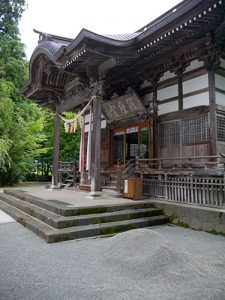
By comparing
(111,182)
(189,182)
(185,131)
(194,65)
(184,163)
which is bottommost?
(111,182)

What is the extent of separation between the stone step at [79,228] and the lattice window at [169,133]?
276 centimetres

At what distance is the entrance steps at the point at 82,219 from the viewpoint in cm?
506

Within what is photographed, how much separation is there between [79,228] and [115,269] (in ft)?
6.24

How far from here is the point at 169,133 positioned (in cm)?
841

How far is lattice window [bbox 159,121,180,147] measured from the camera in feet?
26.8

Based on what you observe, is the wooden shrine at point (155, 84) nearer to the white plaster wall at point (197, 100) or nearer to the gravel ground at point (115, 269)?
the white plaster wall at point (197, 100)

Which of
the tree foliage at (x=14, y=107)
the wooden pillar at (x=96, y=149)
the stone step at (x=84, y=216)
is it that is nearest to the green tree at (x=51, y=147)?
the tree foliage at (x=14, y=107)

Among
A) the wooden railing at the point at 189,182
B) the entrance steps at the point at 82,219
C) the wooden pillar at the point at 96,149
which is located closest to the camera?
the entrance steps at the point at 82,219

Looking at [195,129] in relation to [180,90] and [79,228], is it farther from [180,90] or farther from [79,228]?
[79,228]

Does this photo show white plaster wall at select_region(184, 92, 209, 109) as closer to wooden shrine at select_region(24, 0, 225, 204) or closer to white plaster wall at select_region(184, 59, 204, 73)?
wooden shrine at select_region(24, 0, 225, 204)

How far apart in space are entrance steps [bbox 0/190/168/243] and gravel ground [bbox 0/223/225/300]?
0.38 metres

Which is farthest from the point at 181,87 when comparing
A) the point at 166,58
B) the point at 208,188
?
the point at 208,188

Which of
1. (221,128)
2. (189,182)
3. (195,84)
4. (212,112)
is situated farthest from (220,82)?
(189,182)

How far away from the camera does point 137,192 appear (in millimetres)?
7543
